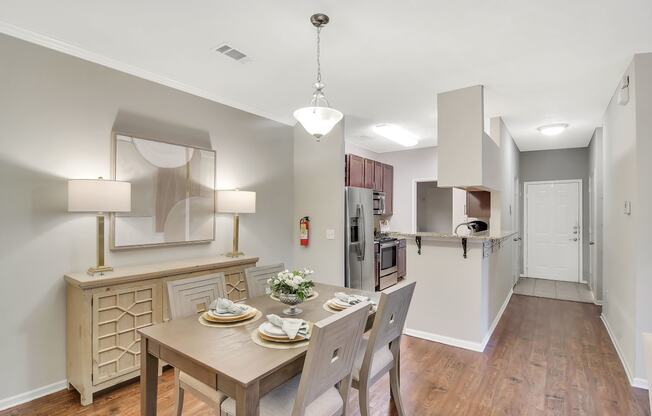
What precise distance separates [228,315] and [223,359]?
490 mm

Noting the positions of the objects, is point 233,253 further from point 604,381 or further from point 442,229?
point 442,229

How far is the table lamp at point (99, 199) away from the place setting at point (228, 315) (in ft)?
3.85

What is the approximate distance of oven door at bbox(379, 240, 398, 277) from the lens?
219 inches

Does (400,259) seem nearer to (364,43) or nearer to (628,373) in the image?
(628,373)

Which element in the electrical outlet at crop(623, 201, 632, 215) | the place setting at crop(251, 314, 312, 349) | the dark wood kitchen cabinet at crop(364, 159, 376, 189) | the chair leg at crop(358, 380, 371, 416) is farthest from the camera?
the dark wood kitchen cabinet at crop(364, 159, 376, 189)

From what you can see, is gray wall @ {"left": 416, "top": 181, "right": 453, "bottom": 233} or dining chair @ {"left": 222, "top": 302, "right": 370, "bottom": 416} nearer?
dining chair @ {"left": 222, "top": 302, "right": 370, "bottom": 416}

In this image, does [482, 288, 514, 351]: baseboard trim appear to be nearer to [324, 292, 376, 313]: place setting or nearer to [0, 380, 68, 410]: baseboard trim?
[324, 292, 376, 313]: place setting

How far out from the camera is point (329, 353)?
1442 millimetres

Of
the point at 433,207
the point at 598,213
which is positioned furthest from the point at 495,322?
the point at 433,207

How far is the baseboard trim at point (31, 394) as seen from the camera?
→ 229 centimetres

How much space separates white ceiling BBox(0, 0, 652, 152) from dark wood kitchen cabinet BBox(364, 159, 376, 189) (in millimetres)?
1928

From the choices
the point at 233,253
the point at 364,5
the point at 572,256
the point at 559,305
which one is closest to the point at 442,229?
the point at 572,256

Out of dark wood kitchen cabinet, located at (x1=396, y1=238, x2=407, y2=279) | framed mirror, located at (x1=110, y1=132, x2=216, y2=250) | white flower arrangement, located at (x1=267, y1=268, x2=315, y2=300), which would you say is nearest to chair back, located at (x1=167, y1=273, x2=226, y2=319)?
white flower arrangement, located at (x1=267, y1=268, x2=315, y2=300)

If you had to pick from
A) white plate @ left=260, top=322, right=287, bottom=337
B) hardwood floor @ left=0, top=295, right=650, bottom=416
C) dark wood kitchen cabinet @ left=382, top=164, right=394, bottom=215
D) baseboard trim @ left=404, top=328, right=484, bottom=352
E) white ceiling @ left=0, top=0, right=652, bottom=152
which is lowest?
hardwood floor @ left=0, top=295, right=650, bottom=416
